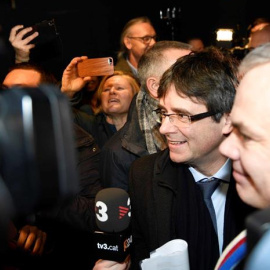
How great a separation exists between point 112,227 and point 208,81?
749 millimetres

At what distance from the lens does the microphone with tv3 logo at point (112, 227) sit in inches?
57.6

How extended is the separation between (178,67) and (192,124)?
271 mm

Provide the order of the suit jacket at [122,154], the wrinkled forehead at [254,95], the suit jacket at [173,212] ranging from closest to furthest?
the wrinkled forehead at [254,95]
the suit jacket at [173,212]
the suit jacket at [122,154]

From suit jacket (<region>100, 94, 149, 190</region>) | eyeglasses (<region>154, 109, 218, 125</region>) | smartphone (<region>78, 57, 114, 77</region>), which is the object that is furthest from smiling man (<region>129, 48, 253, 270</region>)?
smartphone (<region>78, 57, 114, 77</region>)

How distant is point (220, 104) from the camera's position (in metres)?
1.82

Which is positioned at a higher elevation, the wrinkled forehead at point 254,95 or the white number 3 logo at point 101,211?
the wrinkled forehead at point 254,95

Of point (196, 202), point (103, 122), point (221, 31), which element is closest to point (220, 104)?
point (196, 202)

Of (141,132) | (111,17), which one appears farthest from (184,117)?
(111,17)

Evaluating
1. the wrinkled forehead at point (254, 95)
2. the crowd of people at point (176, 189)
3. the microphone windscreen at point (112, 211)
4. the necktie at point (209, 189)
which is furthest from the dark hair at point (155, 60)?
the wrinkled forehead at point (254, 95)

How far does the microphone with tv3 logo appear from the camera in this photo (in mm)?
1463

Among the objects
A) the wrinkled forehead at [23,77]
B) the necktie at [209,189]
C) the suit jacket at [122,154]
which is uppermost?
the wrinkled forehead at [23,77]

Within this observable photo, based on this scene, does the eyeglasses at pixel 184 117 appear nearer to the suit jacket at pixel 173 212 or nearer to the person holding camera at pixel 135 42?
the suit jacket at pixel 173 212

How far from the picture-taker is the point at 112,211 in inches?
58.8

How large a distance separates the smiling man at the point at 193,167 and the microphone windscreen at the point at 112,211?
33cm
